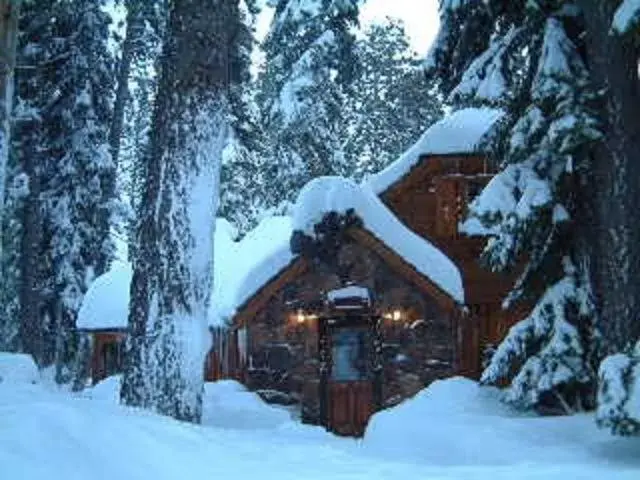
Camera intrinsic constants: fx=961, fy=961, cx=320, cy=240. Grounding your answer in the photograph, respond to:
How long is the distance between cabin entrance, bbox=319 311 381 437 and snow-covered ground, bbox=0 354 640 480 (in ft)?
36.6

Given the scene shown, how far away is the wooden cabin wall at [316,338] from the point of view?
21875 millimetres

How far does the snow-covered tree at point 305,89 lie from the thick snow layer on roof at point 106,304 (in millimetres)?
8039

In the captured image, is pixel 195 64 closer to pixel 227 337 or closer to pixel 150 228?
pixel 150 228

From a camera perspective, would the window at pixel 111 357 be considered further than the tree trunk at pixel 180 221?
Yes

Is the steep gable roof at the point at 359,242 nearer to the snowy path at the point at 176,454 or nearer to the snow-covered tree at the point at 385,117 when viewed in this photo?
the snowy path at the point at 176,454

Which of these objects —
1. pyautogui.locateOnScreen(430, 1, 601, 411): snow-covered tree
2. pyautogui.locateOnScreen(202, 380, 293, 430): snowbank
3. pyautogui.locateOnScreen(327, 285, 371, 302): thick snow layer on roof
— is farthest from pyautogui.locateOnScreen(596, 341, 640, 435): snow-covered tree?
pyautogui.locateOnScreen(327, 285, 371, 302): thick snow layer on roof

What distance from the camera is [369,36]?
173 feet

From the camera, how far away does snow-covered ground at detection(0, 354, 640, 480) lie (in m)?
5.31

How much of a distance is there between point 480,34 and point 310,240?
9.72 metres

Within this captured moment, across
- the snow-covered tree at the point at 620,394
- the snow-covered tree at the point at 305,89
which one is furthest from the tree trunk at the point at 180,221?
the snow-covered tree at the point at 305,89

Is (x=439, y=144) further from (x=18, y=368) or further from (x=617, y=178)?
(x=617, y=178)

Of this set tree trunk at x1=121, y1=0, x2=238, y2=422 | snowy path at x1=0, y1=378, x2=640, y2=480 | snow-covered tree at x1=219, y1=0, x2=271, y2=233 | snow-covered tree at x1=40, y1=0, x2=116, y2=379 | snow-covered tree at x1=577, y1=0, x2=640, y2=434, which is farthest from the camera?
snow-covered tree at x1=219, y1=0, x2=271, y2=233

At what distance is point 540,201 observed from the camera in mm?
11328

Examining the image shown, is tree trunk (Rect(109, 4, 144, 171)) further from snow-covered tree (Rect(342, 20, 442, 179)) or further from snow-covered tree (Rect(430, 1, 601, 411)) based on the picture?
snow-covered tree (Rect(430, 1, 601, 411))
